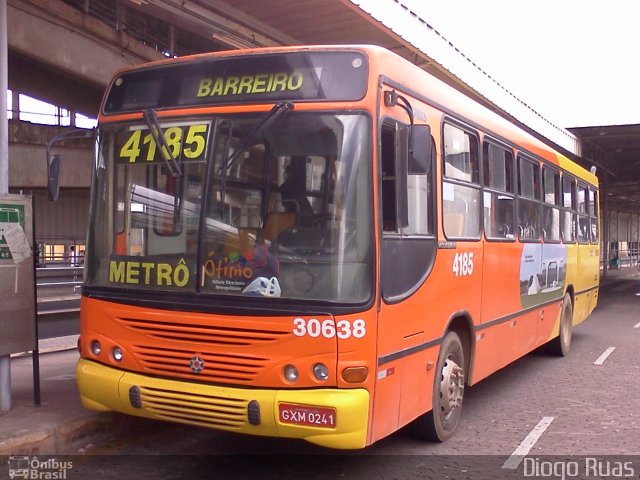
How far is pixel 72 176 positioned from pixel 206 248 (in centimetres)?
1982

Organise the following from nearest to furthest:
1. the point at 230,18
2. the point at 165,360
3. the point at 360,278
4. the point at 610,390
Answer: the point at 360,278, the point at 165,360, the point at 610,390, the point at 230,18

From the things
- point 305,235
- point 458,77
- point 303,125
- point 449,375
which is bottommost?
point 449,375

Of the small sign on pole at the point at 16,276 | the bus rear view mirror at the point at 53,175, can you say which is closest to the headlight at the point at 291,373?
the bus rear view mirror at the point at 53,175

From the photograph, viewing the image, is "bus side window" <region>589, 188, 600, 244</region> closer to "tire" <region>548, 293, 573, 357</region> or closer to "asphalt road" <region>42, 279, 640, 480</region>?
"tire" <region>548, 293, 573, 357</region>

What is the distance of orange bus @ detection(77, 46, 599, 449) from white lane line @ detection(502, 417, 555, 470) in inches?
27.1

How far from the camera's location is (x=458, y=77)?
14.2 metres

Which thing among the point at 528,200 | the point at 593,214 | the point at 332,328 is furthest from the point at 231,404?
the point at 593,214

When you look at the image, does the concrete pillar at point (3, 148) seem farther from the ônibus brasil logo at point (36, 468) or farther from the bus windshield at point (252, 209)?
the bus windshield at point (252, 209)

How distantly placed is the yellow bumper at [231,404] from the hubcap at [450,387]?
1.61 metres

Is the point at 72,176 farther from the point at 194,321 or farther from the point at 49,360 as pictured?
the point at 194,321

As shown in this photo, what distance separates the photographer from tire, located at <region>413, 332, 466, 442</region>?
18.3 feet

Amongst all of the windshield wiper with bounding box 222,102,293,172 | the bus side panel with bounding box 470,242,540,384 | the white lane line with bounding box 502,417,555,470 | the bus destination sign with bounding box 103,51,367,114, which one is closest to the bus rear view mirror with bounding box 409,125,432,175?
the bus destination sign with bounding box 103,51,367,114

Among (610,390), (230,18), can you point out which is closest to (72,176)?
(230,18)

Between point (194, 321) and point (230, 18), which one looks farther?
point (230, 18)
